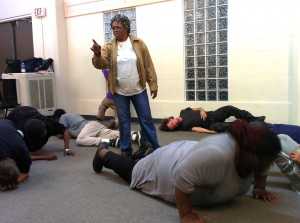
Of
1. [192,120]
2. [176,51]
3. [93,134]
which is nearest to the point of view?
[93,134]

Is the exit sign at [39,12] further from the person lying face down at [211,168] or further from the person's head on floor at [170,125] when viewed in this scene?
the person lying face down at [211,168]

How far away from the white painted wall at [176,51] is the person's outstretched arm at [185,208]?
3.01m

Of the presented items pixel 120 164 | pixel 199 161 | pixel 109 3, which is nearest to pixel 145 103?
pixel 120 164

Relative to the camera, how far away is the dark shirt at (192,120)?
4547 mm

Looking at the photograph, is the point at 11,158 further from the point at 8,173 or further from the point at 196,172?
the point at 196,172

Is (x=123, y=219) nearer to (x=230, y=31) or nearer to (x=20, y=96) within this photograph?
(x=230, y=31)

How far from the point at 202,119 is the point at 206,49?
104cm

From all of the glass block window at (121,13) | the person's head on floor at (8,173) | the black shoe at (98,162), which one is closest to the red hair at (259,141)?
the black shoe at (98,162)

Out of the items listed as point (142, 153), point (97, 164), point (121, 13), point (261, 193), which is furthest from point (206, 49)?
point (261, 193)

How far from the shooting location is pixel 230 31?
465 cm

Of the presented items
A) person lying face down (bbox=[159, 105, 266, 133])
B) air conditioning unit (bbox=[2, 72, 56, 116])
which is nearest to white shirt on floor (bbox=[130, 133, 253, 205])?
person lying face down (bbox=[159, 105, 266, 133])

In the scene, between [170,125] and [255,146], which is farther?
[170,125]

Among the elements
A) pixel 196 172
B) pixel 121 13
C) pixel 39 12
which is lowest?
pixel 196 172

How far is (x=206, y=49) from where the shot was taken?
192 inches
